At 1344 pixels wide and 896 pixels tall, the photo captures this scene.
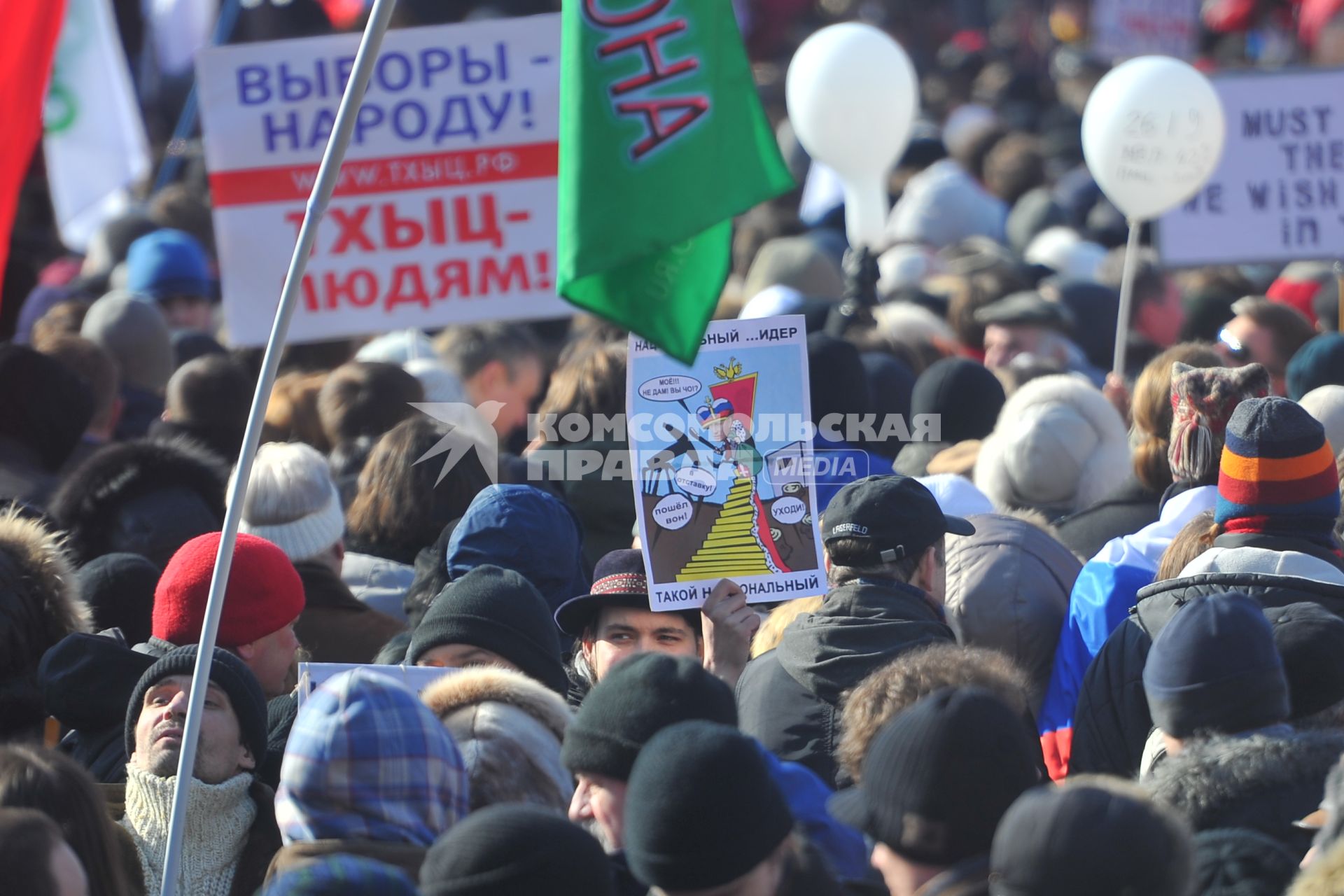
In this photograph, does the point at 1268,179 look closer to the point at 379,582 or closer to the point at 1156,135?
the point at 1156,135

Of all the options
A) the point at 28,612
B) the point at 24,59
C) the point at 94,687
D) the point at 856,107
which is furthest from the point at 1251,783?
the point at 856,107

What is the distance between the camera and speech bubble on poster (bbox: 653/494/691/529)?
4.28 meters

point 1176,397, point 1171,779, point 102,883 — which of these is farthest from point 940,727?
point 1176,397

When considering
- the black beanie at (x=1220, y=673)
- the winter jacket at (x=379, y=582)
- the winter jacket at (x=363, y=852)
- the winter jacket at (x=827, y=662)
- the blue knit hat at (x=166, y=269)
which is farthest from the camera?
the blue knit hat at (x=166, y=269)

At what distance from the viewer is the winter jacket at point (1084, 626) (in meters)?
4.11

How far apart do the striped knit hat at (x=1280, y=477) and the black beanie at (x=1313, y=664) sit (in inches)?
17.9

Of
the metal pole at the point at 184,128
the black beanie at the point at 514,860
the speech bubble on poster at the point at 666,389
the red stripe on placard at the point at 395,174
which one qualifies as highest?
the metal pole at the point at 184,128

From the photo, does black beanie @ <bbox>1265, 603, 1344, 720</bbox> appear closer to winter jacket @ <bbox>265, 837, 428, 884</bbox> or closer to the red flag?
winter jacket @ <bbox>265, 837, 428, 884</bbox>

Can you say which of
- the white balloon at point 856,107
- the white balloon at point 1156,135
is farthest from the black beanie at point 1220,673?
the white balloon at point 856,107

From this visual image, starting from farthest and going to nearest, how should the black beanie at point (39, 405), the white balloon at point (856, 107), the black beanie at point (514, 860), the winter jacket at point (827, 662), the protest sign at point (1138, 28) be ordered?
the protest sign at point (1138, 28), the white balloon at point (856, 107), the black beanie at point (39, 405), the winter jacket at point (827, 662), the black beanie at point (514, 860)

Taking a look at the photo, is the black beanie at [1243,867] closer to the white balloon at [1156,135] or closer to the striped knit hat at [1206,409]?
the striped knit hat at [1206,409]

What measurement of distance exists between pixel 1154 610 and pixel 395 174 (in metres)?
3.94

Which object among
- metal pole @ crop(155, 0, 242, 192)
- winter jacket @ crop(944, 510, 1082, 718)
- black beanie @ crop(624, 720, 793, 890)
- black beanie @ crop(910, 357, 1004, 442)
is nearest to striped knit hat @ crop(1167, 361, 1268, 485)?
winter jacket @ crop(944, 510, 1082, 718)

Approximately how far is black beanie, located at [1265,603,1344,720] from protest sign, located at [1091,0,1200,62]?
40.9ft
